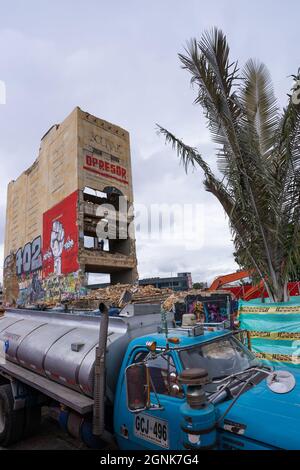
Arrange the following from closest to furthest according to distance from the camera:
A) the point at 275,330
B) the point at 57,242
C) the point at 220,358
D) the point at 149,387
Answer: the point at 149,387 → the point at 220,358 → the point at 275,330 → the point at 57,242

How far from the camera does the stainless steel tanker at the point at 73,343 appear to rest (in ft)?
14.4

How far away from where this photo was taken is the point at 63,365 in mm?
4684

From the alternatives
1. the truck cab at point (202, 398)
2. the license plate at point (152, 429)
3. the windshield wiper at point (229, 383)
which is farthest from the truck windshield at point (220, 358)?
the license plate at point (152, 429)

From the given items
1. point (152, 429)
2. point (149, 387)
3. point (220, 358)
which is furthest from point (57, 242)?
point (149, 387)

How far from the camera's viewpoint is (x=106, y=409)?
436cm

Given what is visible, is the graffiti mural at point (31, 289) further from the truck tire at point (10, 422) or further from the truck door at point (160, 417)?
the truck door at point (160, 417)

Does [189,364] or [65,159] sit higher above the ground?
[65,159]

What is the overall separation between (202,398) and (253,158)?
6.14 m

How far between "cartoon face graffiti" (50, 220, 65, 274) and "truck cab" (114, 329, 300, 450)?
27.4 metres

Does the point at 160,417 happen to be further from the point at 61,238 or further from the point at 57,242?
the point at 57,242

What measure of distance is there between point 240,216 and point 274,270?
5.39 ft

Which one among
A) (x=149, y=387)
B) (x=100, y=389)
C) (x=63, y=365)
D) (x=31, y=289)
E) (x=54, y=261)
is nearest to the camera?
(x=149, y=387)
